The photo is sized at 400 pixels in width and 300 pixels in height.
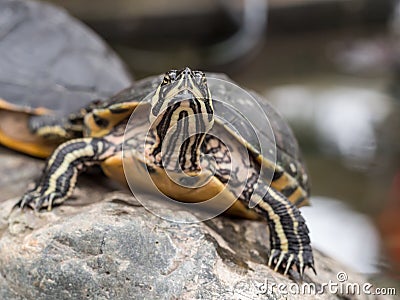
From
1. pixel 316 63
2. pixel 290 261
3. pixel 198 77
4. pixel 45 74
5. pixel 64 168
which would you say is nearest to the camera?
pixel 198 77

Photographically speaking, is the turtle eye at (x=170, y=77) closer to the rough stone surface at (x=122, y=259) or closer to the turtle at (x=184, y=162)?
the turtle at (x=184, y=162)

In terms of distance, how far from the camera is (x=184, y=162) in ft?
7.34

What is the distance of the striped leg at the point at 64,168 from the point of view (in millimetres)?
2303

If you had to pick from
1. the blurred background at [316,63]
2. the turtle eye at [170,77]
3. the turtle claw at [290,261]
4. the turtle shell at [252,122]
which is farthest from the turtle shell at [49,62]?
the blurred background at [316,63]

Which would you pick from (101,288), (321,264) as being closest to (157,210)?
(101,288)

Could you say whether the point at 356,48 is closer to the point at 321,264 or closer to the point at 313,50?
the point at 313,50

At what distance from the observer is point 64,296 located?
6.57 ft

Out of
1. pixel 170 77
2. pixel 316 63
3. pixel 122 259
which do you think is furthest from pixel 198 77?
pixel 316 63

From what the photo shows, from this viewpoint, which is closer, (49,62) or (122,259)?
(122,259)

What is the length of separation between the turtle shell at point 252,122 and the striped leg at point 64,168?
0.36 ft

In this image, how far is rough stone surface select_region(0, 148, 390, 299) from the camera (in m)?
1.98

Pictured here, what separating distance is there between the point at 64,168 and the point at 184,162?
480mm

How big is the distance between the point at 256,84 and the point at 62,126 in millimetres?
5021

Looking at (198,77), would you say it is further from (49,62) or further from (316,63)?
(316,63)
